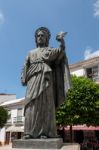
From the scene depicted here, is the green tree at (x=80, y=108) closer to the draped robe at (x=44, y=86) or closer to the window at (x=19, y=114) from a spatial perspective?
the draped robe at (x=44, y=86)

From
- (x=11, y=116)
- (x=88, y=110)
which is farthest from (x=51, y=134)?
(x=11, y=116)

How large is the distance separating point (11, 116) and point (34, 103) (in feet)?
147

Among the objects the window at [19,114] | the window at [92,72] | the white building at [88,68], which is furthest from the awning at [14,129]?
the window at [92,72]

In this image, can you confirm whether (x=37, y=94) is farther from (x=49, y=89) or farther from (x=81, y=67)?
(x=81, y=67)

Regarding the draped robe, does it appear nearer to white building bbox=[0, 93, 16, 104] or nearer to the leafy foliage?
the leafy foliage

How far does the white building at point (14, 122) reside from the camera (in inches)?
1859

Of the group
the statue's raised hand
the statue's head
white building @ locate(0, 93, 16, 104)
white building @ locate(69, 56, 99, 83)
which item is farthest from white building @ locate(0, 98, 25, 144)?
the statue's raised hand

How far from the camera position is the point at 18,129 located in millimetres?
45812

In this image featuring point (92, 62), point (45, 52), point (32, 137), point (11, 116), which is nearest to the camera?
point (32, 137)

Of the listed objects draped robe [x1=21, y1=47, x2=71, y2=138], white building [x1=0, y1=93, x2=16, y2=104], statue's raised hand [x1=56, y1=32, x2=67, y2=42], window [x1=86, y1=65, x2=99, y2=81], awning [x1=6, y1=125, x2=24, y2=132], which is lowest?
awning [x1=6, y1=125, x2=24, y2=132]

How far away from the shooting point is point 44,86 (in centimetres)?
598

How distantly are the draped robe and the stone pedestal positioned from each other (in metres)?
0.24

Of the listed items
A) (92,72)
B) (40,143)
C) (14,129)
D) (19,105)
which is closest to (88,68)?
(92,72)

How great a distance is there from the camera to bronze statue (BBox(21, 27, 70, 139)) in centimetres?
582
